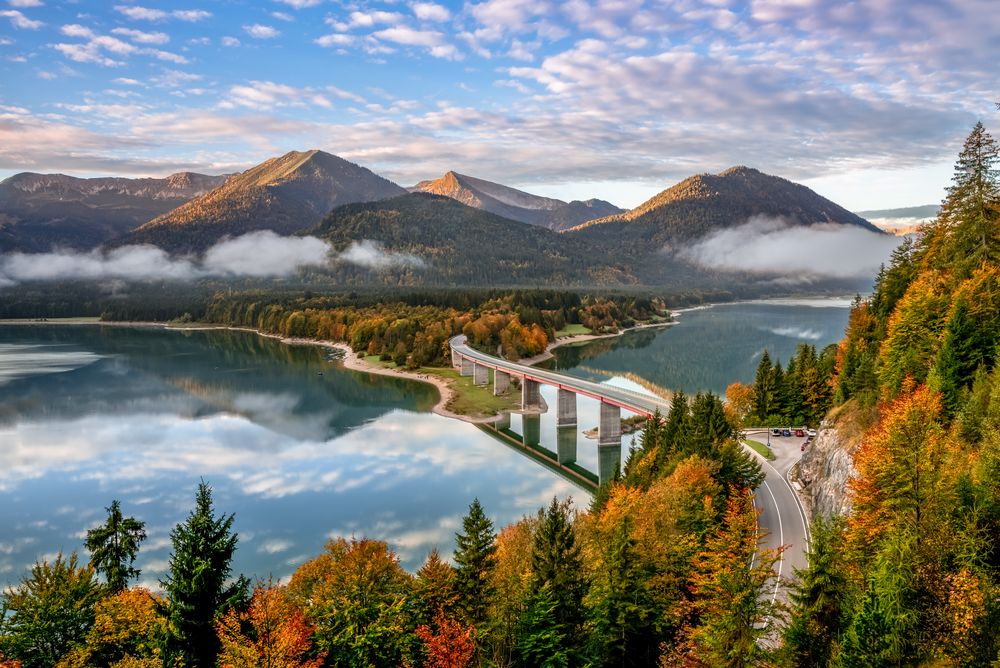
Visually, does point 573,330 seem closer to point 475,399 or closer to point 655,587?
point 475,399

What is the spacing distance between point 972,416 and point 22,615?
3865cm

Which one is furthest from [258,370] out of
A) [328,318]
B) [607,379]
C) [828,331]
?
[828,331]

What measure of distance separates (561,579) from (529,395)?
6892 cm

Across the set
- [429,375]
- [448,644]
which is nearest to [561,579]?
[448,644]

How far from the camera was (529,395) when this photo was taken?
94.1 meters

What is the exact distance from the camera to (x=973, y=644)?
1630cm

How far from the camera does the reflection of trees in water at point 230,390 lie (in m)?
94.5

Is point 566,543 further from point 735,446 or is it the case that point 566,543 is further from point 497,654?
point 735,446

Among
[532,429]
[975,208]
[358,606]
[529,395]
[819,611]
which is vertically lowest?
[532,429]

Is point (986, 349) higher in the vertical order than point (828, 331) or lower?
higher

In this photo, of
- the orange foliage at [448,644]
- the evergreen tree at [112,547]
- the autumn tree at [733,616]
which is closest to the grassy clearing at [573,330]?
the evergreen tree at [112,547]

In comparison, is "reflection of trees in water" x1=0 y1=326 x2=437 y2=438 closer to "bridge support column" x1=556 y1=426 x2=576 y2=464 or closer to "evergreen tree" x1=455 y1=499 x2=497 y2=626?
"bridge support column" x1=556 y1=426 x2=576 y2=464

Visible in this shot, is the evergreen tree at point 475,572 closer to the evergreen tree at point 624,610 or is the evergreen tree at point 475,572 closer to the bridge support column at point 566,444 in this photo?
the evergreen tree at point 624,610

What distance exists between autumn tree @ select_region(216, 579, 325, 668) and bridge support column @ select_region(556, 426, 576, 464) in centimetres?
4831
